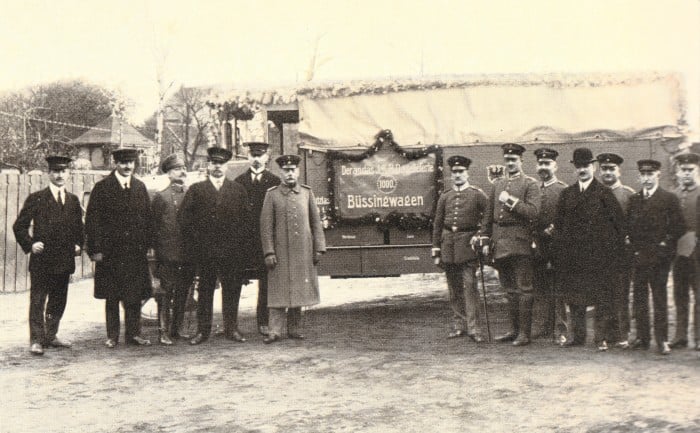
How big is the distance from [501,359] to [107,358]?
3.54 m

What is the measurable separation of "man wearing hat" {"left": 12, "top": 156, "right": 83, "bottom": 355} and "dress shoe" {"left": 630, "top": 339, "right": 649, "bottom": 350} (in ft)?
17.5

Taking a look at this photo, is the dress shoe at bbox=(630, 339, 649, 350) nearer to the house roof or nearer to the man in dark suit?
the man in dark suit

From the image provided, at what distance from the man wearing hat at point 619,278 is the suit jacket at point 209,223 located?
142 inches

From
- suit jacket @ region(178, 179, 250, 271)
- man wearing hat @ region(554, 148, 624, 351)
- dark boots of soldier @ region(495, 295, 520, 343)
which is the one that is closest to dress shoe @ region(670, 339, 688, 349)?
man wearing hat @ region(554, 148, 624, 351)

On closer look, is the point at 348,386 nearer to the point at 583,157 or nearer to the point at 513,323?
the point at 513,323

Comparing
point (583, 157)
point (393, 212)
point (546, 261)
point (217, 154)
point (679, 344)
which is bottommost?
point (679, 344)

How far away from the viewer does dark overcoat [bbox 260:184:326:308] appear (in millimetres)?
8039

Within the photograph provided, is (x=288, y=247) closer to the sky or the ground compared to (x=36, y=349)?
closer to the sky

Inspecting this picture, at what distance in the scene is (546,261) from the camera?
7.70 metres

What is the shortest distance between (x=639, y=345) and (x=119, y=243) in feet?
16.1

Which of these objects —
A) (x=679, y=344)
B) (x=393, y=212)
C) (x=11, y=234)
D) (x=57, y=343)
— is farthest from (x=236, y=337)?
(x=11, y=234)

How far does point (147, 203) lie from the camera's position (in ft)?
26.4

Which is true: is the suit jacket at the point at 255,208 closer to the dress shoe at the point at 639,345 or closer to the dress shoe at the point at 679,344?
the dress shoe at the point at 639,345

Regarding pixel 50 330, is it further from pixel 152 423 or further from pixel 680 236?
pixel 680 236
